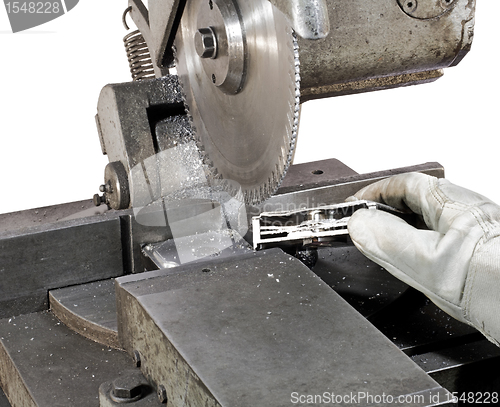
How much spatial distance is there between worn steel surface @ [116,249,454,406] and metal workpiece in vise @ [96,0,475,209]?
0.79ft

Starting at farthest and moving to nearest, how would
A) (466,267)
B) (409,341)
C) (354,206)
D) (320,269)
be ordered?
(320,269) → (354,206) → (409,341) → (466,267)

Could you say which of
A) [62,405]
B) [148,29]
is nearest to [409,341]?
[62,405]

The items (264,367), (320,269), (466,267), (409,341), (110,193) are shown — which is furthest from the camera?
(110,193)

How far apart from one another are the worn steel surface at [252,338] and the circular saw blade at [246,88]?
231mm

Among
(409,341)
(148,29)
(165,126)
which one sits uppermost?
(148,29)

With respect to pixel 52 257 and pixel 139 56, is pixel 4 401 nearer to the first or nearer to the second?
pixel 52 257

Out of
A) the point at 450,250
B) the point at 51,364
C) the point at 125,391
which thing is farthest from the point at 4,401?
the point at 450,250

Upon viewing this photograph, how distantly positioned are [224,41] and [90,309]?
2.26ft

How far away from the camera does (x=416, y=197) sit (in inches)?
62.9

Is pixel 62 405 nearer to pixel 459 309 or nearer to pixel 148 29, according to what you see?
pixel 459 309

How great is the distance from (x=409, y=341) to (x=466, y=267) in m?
0.22

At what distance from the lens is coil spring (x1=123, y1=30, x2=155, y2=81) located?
80.9 inches

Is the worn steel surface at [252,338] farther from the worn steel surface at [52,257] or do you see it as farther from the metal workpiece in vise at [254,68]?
the worn steel surface at [52,257]

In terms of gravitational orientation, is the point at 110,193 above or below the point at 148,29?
below
